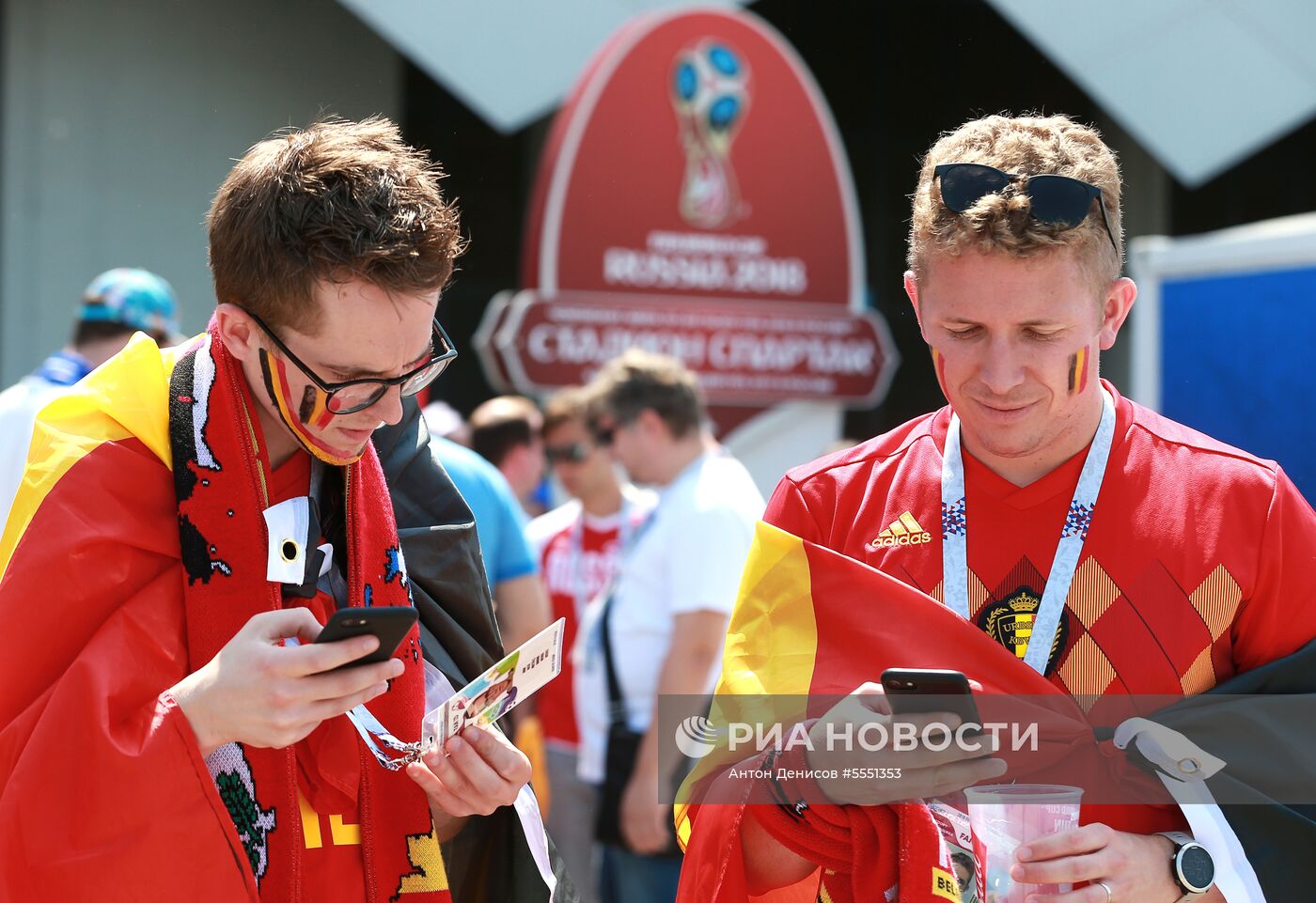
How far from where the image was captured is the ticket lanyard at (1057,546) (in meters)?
1.89

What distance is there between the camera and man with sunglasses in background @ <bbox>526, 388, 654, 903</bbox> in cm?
552

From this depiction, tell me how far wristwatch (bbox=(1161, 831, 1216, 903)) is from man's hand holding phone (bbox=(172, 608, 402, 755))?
1.01 metres

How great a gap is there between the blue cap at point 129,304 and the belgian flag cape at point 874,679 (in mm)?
3111

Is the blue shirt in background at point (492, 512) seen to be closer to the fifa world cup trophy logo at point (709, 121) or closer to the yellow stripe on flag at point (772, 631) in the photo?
the yellow stripe on flag at point (772, 631)

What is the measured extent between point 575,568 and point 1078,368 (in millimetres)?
4023

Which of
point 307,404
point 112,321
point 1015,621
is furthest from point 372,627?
point 112,321

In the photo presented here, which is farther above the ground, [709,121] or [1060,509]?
[709,121]

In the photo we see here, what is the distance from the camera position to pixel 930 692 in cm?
166

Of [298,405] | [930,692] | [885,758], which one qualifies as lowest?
[885,758]

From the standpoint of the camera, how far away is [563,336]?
7.61 meters

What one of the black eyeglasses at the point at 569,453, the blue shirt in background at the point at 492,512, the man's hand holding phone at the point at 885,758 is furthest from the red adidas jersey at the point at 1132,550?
the black eyeglasses at the point at 569,453

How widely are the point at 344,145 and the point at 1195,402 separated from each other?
322cm

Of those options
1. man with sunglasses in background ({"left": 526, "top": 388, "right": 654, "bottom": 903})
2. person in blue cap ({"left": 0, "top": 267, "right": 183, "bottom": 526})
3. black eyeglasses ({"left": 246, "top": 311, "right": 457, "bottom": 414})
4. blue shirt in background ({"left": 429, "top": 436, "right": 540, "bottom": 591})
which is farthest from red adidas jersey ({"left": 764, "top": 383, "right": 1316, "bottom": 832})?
man with sunglasses in background ({"left": 526, "top": 388, "right": 654, "bottom": 903})

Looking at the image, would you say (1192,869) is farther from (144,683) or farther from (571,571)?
(571,571)
